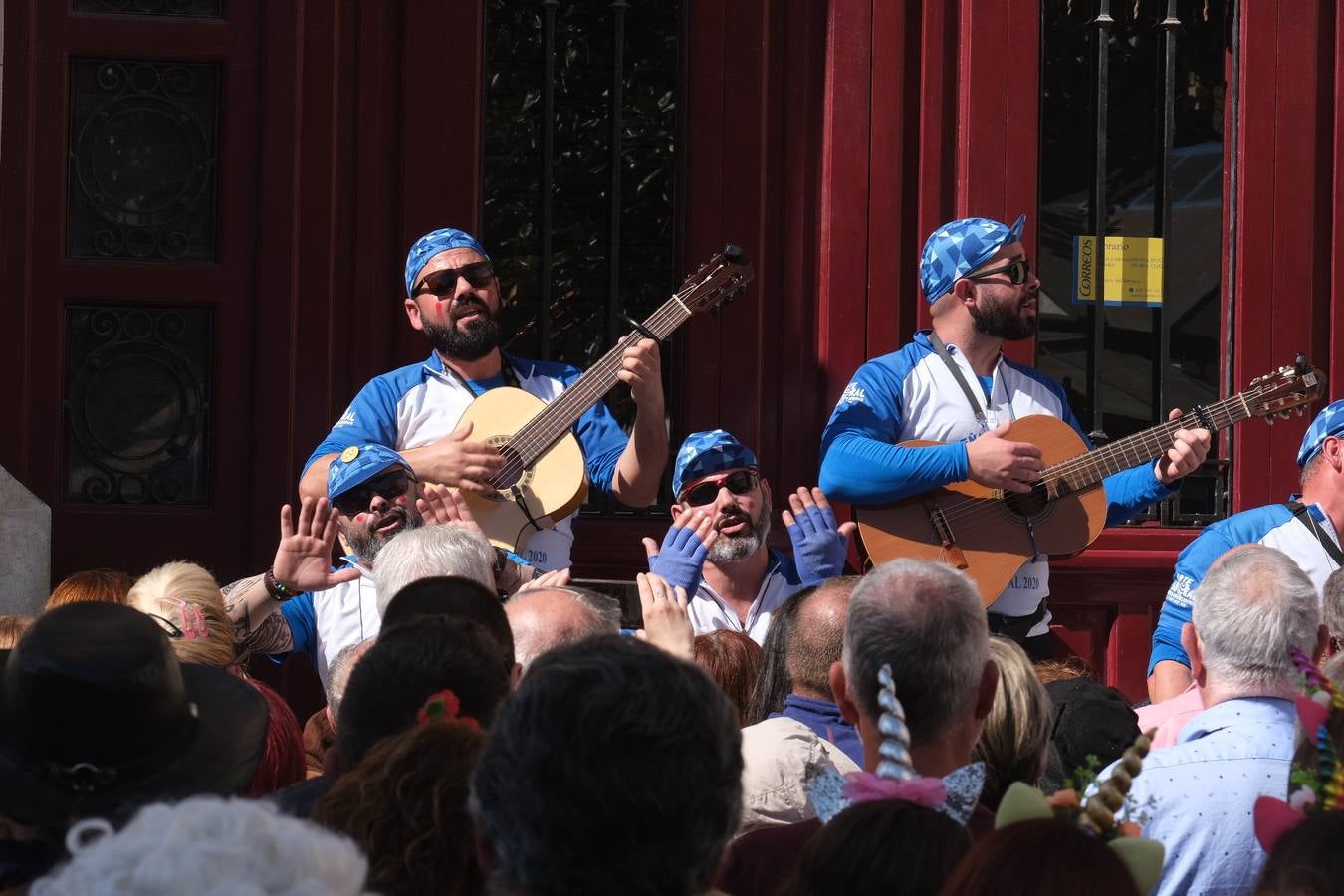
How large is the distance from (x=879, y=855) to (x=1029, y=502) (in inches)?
137

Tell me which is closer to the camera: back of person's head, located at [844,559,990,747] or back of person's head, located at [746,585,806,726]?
back of person's head, located at [844,559,990,747]

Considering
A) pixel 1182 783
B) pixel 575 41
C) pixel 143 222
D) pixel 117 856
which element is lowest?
pixel 1182 783

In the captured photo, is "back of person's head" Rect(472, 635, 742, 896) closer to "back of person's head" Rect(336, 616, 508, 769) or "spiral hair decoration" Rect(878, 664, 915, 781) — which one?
"spiral hair decoration" Rect(878, 664, 915, 781)

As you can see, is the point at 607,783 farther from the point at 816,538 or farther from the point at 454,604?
A: the point at 816,538

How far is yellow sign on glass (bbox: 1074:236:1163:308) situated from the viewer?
5.93m

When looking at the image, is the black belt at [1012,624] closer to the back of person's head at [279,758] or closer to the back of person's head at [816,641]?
the back of person's head at [816,641]

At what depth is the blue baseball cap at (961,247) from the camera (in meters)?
5.34

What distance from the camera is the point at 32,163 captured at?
17.8ft

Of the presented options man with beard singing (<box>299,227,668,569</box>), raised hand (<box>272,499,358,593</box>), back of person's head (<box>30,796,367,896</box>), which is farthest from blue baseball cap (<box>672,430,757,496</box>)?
back of person's head (<box>30,796,367,896</box>)

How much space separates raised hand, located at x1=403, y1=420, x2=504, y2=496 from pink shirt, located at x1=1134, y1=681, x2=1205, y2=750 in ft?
6.23

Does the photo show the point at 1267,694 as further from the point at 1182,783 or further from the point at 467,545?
the point at 467,545

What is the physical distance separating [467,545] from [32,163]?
8.27ft

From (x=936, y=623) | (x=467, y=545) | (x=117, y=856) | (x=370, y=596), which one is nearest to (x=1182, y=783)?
(x=936, y=623)

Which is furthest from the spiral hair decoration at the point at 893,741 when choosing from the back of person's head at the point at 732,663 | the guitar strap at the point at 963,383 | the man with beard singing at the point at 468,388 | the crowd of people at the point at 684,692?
the guitar strap at the point at 963,383
